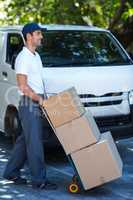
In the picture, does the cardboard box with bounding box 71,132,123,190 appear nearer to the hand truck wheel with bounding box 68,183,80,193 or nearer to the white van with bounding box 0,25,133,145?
the hand truck wheel with bounding box 68,183,80,193

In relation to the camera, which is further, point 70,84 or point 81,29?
point 81,29

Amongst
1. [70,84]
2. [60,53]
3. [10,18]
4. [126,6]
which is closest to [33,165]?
[70,84]

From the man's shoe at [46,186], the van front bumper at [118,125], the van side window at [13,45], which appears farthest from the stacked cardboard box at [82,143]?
the van side window at [13,45]

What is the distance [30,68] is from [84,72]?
5.58ft

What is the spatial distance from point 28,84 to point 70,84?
4.50 ft

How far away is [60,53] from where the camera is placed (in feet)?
29.7

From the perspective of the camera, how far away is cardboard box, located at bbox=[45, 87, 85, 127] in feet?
22.2

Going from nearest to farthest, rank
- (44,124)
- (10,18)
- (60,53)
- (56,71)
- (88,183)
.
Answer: (88,183), (44,124), (56,71), (60,53), (10,18)

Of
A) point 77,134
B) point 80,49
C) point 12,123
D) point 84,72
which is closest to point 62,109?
point 77,134

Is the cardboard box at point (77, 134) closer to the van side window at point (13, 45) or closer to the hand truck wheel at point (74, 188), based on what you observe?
the hand truck wheel at point (74, 188)

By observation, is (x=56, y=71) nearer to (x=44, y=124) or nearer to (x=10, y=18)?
(x=44, y=124)

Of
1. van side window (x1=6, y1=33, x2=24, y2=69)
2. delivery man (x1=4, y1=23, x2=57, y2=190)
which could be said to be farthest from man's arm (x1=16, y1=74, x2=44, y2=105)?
van side window (x1=6, y1=33, x2=24, y2=69)

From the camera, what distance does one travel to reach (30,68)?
692cm

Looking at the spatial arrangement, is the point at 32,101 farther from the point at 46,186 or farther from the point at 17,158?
the point at 46,186
